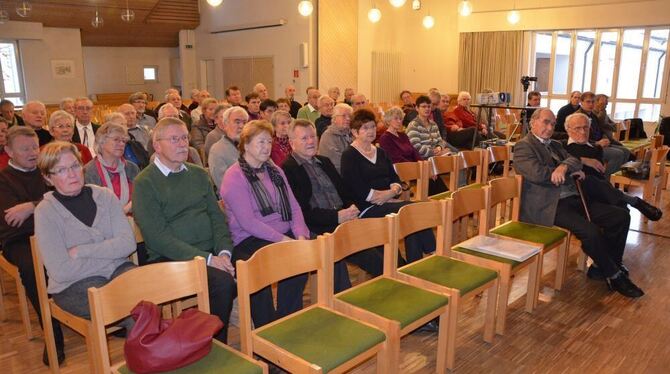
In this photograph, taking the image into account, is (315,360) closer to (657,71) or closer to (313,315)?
(313,315)

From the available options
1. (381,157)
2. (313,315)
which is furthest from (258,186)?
(381,157)

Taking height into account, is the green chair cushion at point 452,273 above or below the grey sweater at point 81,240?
below

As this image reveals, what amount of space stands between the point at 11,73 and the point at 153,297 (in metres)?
12.4

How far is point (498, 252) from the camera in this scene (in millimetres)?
2900

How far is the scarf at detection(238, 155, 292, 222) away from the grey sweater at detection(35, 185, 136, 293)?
0.68 m

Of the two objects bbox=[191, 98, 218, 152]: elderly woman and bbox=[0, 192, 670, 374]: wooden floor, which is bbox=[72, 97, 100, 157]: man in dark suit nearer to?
bbox=[191, 98, 218, 152]: elderly woman

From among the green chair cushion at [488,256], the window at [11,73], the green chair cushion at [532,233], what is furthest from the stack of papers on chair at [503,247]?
the window at [11,73]

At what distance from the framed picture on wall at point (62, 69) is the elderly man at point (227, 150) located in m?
10.3

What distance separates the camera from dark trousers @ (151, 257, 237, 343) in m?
2.35

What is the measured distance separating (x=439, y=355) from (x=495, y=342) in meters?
0.52

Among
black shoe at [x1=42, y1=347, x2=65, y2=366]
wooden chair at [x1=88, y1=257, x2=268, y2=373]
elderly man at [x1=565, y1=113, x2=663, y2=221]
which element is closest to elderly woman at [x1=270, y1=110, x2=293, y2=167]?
black shoe at [x1=42, y1=347, x2=65, y2=366]

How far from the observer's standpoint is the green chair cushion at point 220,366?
68.3 inches

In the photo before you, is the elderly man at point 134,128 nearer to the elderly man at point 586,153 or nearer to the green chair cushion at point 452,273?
the green chair cushion at point 452,273

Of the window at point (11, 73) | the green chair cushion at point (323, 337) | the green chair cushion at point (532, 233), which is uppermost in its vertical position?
the window at point (11, 73)
